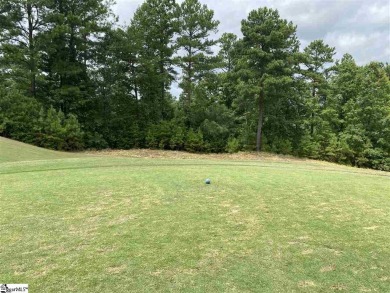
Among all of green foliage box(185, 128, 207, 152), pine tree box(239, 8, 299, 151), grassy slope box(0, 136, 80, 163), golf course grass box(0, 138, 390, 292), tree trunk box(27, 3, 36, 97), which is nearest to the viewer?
golf course grass box(0, 138, 390, 292)

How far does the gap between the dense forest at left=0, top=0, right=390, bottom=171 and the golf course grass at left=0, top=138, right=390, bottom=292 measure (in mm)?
14882

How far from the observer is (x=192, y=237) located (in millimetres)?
4027

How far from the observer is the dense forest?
20625 millimetres

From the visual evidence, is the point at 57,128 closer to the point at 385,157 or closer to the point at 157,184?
the point at 157,184

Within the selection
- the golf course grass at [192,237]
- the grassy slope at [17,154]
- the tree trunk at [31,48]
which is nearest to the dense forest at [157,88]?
the tree trunk at [31,48]

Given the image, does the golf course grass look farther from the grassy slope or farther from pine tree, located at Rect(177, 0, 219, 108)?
pine tree, located at Rect(177, 0, 219, 108)

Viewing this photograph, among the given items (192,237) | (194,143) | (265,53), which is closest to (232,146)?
(194,143)

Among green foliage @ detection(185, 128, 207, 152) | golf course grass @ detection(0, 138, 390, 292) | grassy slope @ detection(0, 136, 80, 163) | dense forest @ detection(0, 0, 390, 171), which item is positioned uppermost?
dense forest @ detection(0, 0, 390, 171)

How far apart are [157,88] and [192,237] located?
22.1 meters

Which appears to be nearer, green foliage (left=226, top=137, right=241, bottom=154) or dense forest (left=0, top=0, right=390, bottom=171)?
dense forest (left=0, top=0, right=390, bottom=171)

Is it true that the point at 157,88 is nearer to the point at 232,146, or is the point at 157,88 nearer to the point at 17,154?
the point at 232,146

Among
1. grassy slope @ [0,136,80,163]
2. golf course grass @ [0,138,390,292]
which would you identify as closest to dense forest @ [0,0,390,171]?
grassy slope @ [0,136,80,163]

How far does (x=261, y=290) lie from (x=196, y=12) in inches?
963

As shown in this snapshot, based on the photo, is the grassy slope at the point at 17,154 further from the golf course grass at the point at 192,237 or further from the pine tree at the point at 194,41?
the pine tree at the point at 194,41
